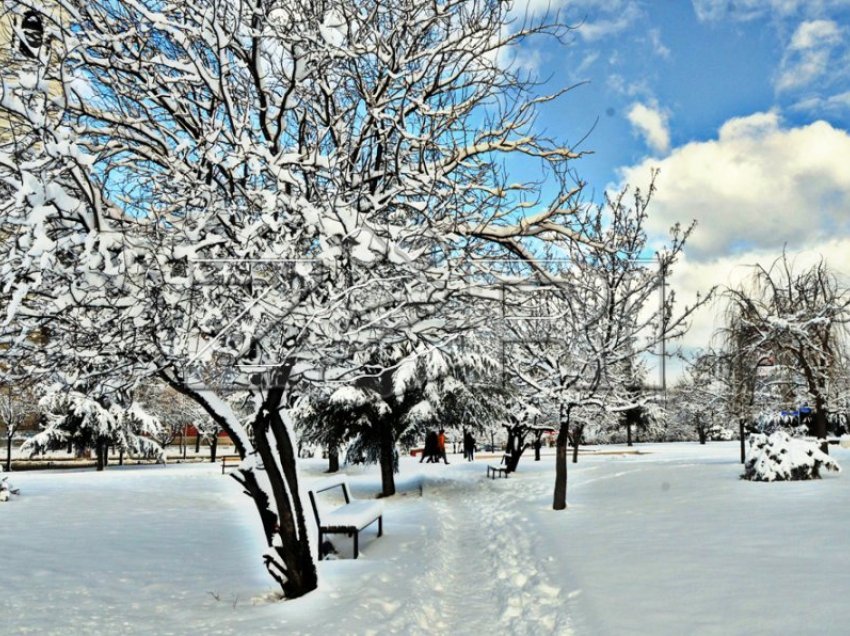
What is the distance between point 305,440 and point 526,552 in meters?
11.6

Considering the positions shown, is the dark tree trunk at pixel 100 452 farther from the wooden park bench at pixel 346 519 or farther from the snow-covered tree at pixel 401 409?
the wooden park bench at pixel 346 519

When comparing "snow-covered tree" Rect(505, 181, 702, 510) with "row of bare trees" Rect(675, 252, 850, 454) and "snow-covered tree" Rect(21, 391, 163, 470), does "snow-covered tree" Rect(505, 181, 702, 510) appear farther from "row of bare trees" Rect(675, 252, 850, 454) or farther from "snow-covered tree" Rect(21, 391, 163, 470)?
"snow-covered tree" Rect(21, 391, 163, 470)

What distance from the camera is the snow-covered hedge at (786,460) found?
51.3 ft

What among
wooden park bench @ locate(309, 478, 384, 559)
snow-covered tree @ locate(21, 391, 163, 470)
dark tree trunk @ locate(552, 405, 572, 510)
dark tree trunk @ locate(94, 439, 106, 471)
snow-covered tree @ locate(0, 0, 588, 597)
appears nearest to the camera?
snow-covered tree @ locate(0, 0, 588, 597)

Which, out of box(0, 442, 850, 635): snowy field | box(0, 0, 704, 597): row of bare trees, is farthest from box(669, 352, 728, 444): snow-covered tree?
box(0, 0, 704, 597): row of bare trees

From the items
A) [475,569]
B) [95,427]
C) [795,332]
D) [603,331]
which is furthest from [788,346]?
[95,427]

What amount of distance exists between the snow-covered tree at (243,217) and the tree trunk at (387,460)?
1174 cm

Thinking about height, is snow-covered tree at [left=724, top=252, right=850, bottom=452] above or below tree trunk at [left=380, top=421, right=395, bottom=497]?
above

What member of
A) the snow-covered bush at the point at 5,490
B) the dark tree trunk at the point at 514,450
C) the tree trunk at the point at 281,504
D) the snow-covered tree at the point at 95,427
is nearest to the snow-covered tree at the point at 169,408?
the snow-covered tree at the point at 95,427

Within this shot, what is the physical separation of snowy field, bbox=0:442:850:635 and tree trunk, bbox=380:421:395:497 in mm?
3719

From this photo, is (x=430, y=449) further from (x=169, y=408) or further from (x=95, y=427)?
(x=95, y=427)

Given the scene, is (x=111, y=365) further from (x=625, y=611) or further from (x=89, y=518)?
(x=89, y=518)

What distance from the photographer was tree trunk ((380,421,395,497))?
18.8 metres

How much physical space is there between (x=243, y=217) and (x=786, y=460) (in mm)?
14406
